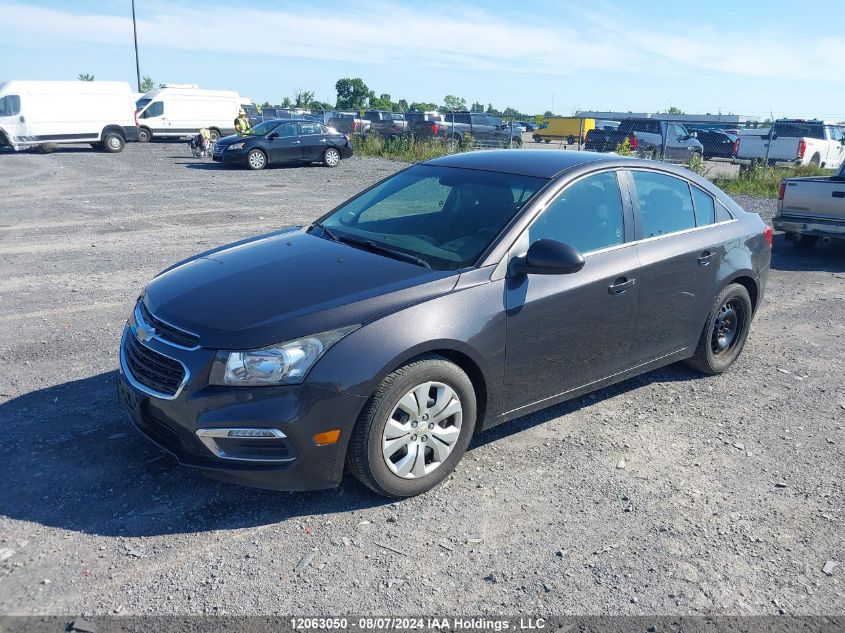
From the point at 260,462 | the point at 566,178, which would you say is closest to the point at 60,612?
the point at 260,462

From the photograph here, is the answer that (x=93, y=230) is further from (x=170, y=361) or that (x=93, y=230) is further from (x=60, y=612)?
(x=60, y=612)

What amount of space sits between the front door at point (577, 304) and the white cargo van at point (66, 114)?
2693 centimetres

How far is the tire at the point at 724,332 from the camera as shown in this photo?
5.40 meters

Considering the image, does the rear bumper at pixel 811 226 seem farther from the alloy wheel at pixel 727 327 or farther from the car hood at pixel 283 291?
the car hood at pixel 283 291

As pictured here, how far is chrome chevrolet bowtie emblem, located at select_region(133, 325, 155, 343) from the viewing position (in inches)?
145

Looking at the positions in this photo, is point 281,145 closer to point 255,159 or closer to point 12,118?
point 255,159

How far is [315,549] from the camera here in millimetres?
3344

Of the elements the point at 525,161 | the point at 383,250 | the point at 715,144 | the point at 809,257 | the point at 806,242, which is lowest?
the point at 809,257

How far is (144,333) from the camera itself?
3752mm

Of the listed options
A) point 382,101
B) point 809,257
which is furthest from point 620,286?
point 382,101

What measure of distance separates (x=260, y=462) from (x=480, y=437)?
1.61 m

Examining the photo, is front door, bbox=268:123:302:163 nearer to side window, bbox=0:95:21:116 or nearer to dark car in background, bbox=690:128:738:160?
side window, bbox=0:95:21:116

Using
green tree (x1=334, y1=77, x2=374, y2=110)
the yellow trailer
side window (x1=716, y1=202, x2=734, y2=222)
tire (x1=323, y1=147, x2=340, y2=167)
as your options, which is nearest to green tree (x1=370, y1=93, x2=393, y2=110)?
green tree (x1=334, y1=77, x2=374, y2=110)

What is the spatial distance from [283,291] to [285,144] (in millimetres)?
19620
